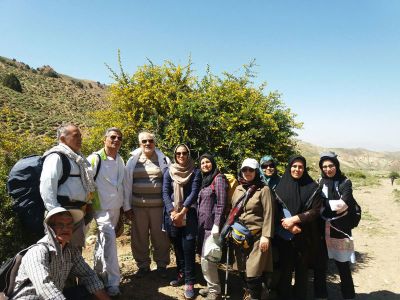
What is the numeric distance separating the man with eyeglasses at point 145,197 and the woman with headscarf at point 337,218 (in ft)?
7.06

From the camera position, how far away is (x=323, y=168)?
411 centimetres

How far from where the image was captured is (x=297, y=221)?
144 inches

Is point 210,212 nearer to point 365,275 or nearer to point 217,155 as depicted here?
point 217,155

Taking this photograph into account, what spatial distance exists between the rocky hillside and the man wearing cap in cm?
2004

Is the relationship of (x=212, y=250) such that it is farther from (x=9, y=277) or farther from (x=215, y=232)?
(x=9, y=277)

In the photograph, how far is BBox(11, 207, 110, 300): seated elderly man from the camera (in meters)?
2.49

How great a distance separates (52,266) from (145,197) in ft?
5.95

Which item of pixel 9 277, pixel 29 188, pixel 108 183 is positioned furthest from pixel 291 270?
pixel 29 188

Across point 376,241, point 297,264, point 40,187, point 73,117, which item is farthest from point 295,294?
point 73,117

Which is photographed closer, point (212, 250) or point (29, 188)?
point (29, 188)

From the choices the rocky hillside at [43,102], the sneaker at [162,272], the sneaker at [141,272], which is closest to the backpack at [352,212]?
the sneaker at [162,272]

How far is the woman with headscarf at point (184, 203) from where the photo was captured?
13.3ft

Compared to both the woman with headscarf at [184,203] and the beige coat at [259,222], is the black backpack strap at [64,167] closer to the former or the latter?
the woman with headscarf at [184,203]

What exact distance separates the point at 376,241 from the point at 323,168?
584cm
